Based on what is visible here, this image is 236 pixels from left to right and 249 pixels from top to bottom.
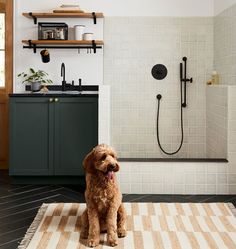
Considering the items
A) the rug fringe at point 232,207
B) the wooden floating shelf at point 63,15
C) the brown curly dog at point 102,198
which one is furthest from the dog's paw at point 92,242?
the wooden floating shelf at point 63,15

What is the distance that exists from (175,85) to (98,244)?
3.08m

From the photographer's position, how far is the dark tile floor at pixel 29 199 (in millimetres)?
3979

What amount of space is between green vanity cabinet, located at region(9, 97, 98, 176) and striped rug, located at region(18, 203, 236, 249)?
955 mm

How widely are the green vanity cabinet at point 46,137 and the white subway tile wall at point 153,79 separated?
2.77ft

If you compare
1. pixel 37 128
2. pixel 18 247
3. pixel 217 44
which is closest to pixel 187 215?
pixel 18 247

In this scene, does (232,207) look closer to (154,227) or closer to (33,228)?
(154,227)

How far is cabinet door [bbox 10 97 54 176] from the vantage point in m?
5.50

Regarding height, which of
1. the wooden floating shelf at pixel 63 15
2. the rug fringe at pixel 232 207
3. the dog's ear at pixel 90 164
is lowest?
the rug fringe at pixel 232 207

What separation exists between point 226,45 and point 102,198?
8.89 feet

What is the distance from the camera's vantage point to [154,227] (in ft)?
12.8

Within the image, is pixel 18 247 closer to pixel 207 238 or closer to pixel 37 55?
pixel 207 238

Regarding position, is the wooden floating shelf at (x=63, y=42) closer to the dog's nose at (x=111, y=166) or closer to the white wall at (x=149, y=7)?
the white wall at (x=149, y=7)

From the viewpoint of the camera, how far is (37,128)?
5504mm

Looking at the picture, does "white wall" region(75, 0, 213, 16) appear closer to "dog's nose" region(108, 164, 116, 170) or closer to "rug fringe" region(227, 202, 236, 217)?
"rug fringe" region(227, 202, 236, 217)
